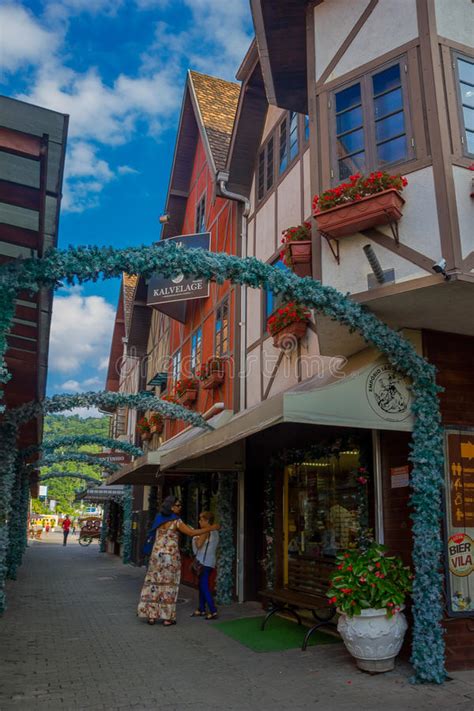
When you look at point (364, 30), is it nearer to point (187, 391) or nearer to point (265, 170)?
point (265, 170)

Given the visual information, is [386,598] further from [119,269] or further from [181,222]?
[181,222]

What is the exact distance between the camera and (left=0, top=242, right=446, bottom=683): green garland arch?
5570 millimetres

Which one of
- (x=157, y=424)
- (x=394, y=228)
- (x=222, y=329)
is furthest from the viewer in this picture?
(x=157, y=424)

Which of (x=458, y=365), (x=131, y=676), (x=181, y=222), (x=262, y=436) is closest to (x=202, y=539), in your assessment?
(x=262, y=436)

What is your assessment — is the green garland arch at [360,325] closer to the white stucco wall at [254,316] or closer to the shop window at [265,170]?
the white stucco wall at [254,316]

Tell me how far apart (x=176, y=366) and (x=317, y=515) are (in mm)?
9724

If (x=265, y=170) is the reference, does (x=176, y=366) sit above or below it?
below

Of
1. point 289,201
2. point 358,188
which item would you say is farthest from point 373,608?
point 289,201

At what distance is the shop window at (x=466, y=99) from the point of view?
6.64 metres

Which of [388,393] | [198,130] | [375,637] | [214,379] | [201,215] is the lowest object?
[375,637]

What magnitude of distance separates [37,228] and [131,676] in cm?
460

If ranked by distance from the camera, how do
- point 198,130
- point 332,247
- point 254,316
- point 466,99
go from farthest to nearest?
point 198,130
point 254,316
point 332,247
point 466,99

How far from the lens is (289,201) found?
35.1 feet

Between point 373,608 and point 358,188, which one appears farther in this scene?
point 358,188
